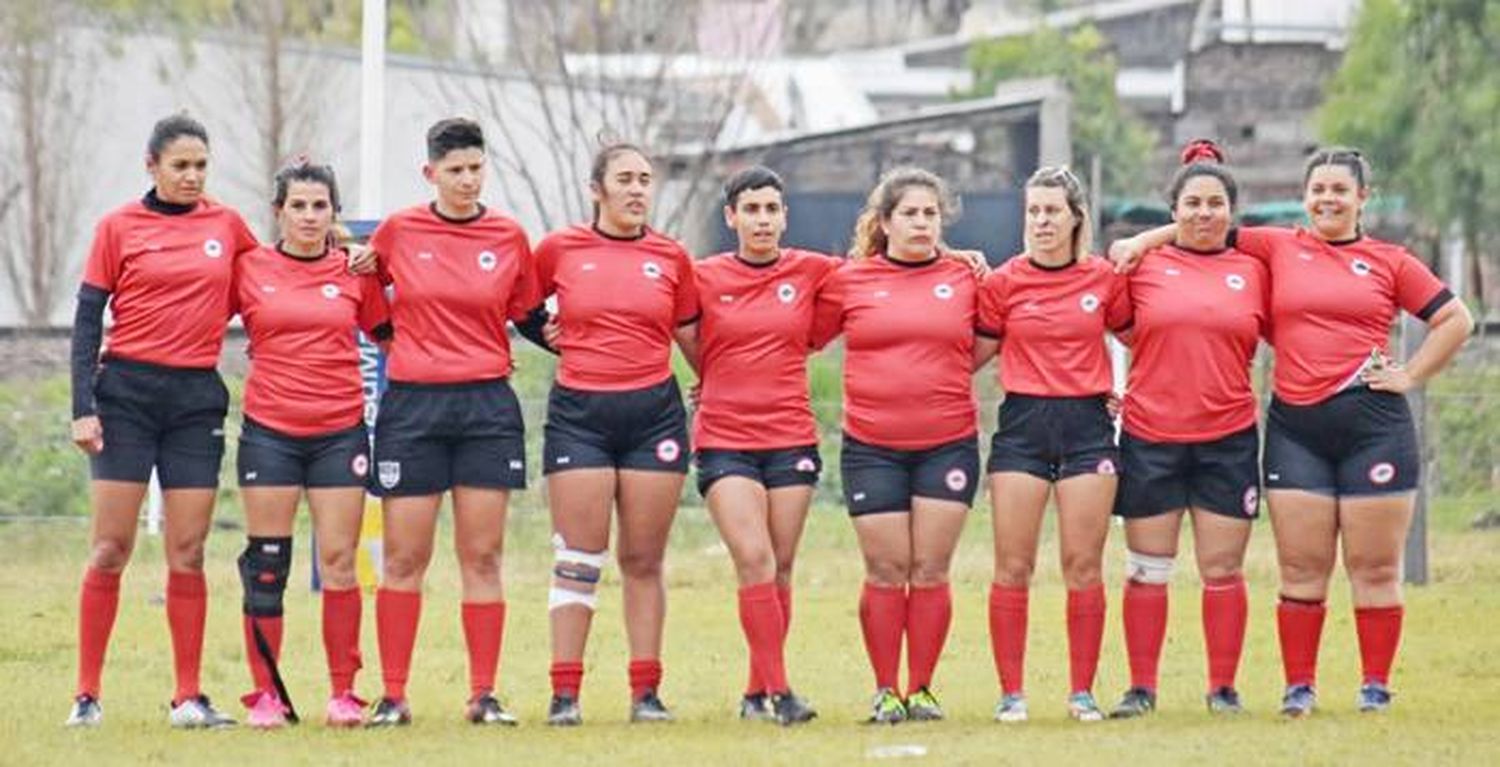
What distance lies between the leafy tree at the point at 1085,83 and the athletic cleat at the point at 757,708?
41.0m

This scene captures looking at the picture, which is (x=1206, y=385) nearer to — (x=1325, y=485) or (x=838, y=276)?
(x=1325, y=485)

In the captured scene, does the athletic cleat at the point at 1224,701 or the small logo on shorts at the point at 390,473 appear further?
the athletic cleat at the point at 1224,701

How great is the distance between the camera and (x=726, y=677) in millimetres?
17281

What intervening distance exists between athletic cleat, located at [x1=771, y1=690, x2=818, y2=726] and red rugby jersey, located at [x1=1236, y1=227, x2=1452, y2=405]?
92.8 inches

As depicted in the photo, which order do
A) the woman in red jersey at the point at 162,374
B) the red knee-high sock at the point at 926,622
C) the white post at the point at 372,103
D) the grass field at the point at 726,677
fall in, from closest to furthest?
the grass field at the point at 726,677, the woman in red jersey at the point at 162,374, the red knee-high sock at the point at 926,622, the white post at the point at 372,103

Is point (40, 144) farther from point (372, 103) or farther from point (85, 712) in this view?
point (85, 712)

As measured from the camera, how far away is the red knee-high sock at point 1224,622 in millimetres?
14750

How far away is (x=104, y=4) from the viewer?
4356 cm

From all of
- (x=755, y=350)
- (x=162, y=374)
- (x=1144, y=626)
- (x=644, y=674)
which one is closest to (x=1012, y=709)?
(x=1144, y=626)

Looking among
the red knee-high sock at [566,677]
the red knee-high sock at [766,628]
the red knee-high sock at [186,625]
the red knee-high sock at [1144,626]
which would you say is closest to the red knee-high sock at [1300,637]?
the red knee-high sock at [1144,626]

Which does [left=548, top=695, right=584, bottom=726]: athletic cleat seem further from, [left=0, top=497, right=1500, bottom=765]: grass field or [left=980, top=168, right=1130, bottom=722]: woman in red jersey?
[left=980, top=168, right=1130, bottom=722]: woman in red jersey

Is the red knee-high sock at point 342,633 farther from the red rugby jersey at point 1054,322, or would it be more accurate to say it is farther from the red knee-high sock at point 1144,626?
the red knee-high sock at point 1144,626

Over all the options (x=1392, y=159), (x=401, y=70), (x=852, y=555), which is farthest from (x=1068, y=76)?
(x=852, y=555)

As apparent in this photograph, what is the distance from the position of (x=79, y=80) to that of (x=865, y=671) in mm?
26136
